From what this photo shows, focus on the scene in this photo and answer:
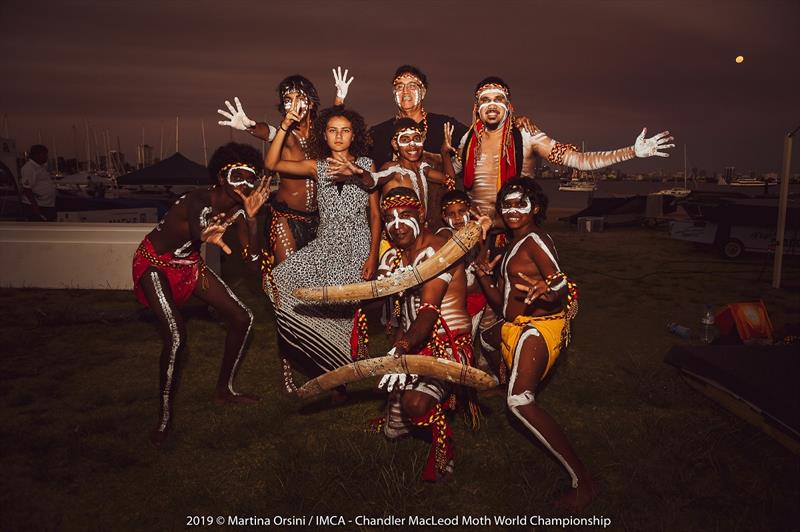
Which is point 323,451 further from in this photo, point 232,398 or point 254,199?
point 254,199

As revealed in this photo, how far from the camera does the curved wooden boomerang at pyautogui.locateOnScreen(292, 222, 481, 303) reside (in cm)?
371

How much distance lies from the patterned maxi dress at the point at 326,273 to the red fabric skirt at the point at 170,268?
2.58 feet

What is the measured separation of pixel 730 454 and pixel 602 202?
20261mm

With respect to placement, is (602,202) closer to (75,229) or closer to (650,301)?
(650,301)

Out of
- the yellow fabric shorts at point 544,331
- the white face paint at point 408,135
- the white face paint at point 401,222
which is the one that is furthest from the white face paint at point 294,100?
the yellow fabric shorts at point 544,331

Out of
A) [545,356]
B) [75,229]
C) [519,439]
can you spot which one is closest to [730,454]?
[519,439]

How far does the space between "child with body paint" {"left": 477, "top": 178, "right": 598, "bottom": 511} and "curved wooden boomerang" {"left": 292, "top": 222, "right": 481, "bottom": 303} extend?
40 centimetres

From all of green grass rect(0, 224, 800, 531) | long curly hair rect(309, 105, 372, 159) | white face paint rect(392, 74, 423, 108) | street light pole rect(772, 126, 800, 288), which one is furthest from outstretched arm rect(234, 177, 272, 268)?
street light pole rect(772, 126, 800, 288)

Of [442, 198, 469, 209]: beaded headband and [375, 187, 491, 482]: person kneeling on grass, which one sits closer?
[375, 187, 491, 482]: person kneeling on grass

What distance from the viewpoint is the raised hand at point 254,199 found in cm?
450

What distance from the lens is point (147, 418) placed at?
197 inches

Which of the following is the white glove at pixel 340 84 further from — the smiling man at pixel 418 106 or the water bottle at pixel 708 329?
the water bottle at pixel 708 329

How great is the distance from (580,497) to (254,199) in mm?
3440

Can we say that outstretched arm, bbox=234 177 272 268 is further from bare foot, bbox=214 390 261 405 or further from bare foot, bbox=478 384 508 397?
bare foot, bbox=478 384 508 397
